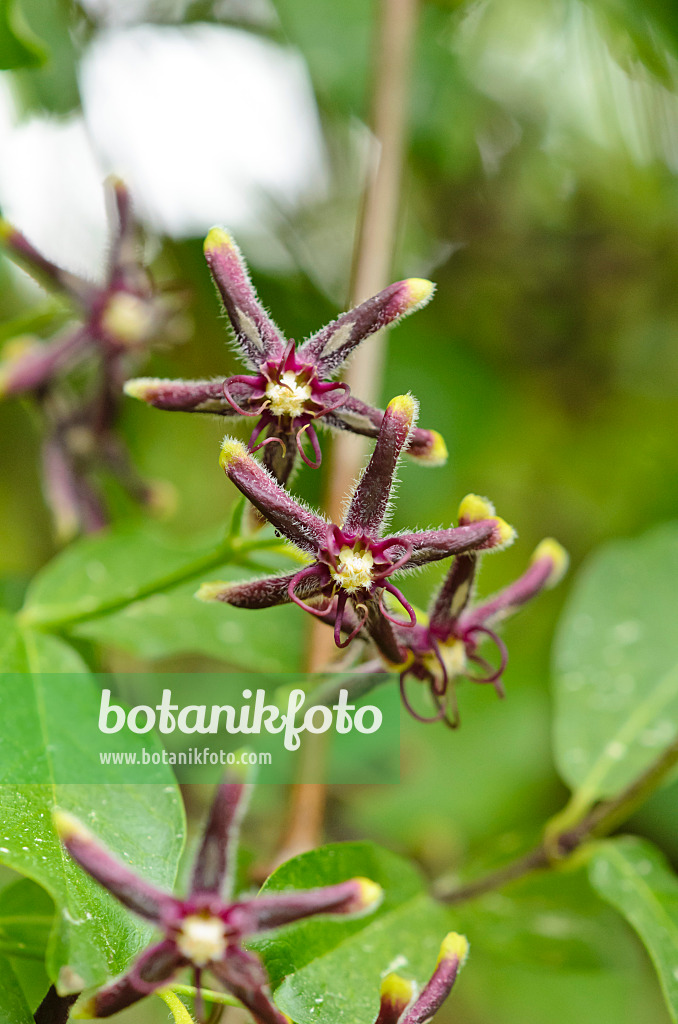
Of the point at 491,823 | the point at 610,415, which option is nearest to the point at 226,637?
the point at 491,823

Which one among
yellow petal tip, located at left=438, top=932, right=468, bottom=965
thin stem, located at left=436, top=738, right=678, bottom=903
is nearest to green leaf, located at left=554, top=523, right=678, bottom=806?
thin stem, located at left=436, top=738, right=678, bottom=903

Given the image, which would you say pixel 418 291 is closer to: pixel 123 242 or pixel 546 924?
pixel 123 242

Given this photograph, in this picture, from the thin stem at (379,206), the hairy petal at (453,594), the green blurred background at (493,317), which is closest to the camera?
the hairy petal at (453,594)

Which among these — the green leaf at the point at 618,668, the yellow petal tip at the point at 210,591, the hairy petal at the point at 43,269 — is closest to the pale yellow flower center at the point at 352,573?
the yellow petal tip at the point at 210,591

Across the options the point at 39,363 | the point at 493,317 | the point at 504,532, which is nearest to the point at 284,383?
the point at 504,532

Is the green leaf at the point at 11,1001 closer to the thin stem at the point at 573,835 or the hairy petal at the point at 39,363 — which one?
the thin stem at the point at 573,835
